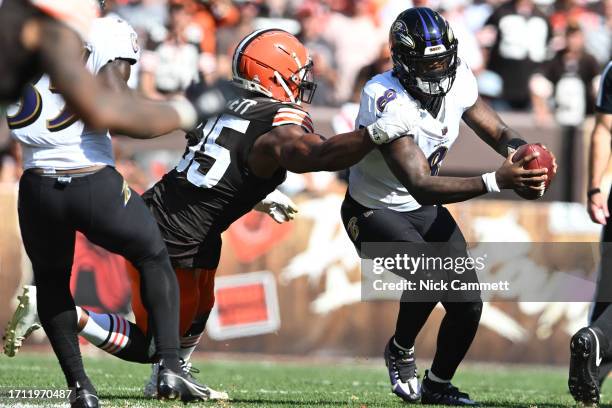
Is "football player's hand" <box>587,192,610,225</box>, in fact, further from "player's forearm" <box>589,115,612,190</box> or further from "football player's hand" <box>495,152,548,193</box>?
"football player's hand" <box>495,152,548,193</box>

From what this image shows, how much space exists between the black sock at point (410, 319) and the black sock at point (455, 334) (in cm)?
11

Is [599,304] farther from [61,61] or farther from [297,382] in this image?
[61,61]

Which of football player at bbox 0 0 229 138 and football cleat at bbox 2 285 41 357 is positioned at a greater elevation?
football player at bbox 0 0 229 138

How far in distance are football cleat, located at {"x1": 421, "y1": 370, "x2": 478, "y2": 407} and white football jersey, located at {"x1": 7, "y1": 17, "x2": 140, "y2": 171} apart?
237cm

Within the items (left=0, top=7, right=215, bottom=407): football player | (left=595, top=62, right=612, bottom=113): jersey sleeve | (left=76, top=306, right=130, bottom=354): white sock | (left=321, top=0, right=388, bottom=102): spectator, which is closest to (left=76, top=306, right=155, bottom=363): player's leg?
(left=76, top=306, right=130, bottom=354): white sock

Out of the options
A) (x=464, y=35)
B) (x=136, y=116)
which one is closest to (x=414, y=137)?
(x=136, y=116)

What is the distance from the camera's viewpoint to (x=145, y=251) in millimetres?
5332

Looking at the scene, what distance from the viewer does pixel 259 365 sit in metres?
9.92

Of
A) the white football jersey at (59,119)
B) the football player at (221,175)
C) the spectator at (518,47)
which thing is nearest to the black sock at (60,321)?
the football player at (221,175)

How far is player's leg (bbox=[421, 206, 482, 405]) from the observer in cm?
614

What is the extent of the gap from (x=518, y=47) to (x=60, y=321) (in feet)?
28.0

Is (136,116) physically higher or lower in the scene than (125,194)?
higher

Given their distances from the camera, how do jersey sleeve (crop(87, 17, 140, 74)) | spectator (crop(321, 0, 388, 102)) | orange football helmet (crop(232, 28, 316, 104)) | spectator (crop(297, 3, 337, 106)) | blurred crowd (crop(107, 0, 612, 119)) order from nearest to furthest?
jersey sleeve (crop(87, 17, 140, 74))
orange football helmet (crop(232, 28, 316, 104))
blurred crowd (crop(107, 0, 612, 119))
spectator (crop(297, 3, 337, 106))
spectator (crop(321, 0, 388, 102))

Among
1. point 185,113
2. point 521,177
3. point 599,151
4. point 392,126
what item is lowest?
point 599,151
